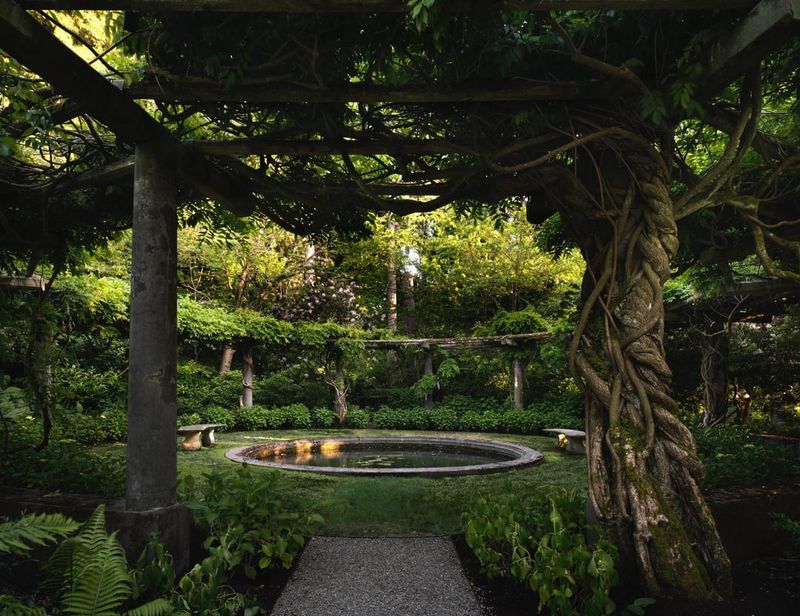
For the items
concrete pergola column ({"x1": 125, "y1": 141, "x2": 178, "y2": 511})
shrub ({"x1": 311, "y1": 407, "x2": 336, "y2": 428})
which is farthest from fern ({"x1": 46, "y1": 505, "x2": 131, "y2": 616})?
shrub ({"x1": 311, "y1": 407, "x2": 336, "y2": 428})

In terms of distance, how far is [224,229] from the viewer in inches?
260

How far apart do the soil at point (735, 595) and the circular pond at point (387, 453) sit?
4.61 meters

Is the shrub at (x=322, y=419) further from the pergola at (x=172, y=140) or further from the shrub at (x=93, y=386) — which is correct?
the pergola at (x=172, y=140)

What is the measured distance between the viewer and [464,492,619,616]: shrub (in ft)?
9.05

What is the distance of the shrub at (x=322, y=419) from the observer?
14836 mm

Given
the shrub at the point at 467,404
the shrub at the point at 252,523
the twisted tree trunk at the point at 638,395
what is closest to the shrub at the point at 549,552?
the twisted tree trunk at the point at 638,395

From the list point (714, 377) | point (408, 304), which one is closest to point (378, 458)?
point (714, 377)

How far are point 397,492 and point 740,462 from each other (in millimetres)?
3612

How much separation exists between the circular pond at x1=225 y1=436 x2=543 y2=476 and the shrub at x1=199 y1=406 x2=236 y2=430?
337cm

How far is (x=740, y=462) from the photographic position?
5.23 m

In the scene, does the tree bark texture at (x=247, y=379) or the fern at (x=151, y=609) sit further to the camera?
the tree bark texture at (x=247, y=379)

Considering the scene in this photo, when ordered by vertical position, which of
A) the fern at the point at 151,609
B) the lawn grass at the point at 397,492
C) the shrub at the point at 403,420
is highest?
the fern at the point at 151,609

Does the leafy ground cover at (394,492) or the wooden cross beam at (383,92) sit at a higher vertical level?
the wooden cross beam at (383,92)

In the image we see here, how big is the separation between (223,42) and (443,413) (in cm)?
1299
